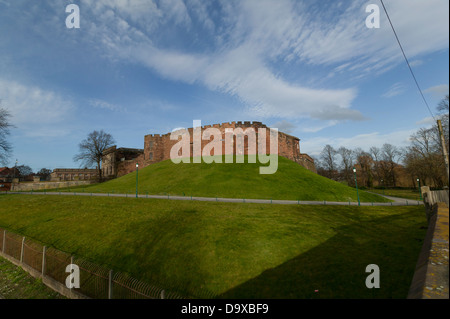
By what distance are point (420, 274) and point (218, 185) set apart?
32.9 m

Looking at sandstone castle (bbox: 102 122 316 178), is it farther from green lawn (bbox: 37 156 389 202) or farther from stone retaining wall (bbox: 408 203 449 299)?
stone retaining wall (bbox: 408 203 449 299)

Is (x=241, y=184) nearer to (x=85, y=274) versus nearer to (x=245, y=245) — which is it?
(x=245, y=245)

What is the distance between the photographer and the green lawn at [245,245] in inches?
382

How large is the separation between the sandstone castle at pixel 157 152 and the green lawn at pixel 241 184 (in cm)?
854

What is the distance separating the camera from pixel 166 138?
208 ft

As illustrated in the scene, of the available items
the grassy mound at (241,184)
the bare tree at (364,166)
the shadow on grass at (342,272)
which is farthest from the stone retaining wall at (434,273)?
the bare tree at (364,166)

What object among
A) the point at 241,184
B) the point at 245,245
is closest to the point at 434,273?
the point at 245,245

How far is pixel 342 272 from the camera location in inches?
394

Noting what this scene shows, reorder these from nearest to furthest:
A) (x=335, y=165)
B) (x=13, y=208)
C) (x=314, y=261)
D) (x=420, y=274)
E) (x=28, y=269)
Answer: (x=420, y=274)
(x=314, y=261)
(x=28, y=269)
(x=13, y=208)
(x=335, y=165)

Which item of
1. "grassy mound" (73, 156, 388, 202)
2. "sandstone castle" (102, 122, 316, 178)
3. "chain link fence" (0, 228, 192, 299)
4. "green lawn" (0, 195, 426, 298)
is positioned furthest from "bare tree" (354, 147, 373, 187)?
"chain link fence" (0, 228, 192, 299)

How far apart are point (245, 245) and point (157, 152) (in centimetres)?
5510

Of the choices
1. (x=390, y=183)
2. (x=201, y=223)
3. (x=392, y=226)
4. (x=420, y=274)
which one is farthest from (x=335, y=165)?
(x=420, y=274)

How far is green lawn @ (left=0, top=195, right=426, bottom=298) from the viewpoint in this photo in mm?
9695
